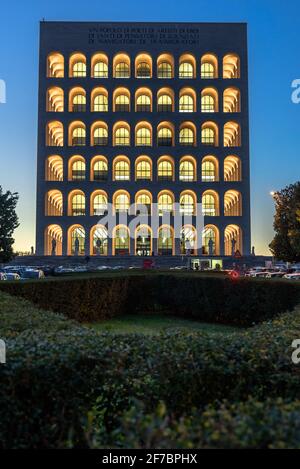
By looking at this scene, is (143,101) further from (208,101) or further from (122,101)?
(208,101)

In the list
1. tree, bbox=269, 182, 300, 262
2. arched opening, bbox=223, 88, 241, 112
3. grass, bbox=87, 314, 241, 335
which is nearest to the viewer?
grass, bbox=87, 314, 241, 335

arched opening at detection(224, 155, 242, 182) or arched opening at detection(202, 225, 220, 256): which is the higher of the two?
arched opening at detection(224, 155, 242, 182)

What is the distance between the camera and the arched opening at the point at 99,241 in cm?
6081

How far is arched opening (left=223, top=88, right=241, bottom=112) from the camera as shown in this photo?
6468cm

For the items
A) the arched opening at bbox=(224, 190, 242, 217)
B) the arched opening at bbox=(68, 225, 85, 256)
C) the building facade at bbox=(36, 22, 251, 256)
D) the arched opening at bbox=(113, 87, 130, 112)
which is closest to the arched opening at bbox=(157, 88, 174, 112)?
the building facade at bbox=(36, 22, 251, 256)

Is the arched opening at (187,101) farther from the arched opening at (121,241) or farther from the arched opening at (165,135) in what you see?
the arched opening at (121,241)

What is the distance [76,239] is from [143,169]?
47.2ft

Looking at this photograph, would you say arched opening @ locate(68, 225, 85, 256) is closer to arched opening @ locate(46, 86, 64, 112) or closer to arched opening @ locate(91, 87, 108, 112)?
arched opening @ locate(91, 87, 108, 112)

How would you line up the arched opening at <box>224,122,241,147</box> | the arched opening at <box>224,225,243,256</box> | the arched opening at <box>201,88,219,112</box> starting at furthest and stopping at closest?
the arched opening at <box>201,88,219,112</box>
the arched opening at <box>224,122,241,147</box>
the arched opening at <box>224,225,243,256</box>

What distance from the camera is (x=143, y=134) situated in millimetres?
64500

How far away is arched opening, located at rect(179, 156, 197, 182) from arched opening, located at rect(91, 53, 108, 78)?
17636 mm

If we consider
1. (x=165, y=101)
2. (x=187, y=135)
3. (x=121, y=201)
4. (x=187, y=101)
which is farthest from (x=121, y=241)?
(x=187, y=101)

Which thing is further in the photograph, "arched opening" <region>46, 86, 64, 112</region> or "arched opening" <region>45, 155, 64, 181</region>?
"arched opening" <region>46, 86, 64, 112</region>
